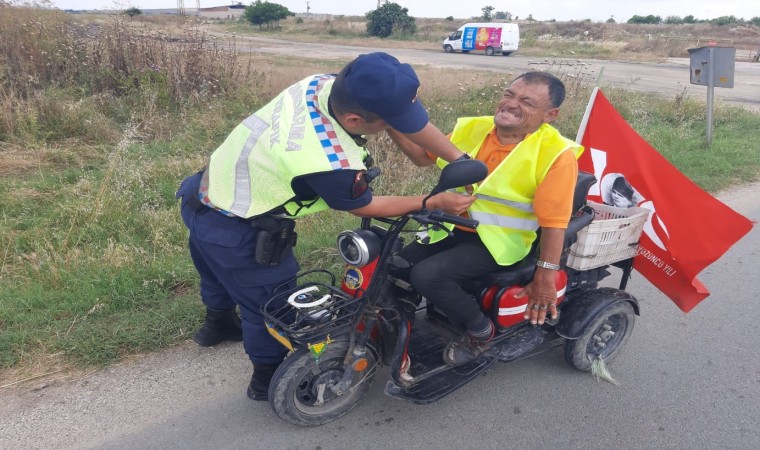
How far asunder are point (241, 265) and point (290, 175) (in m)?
0.58

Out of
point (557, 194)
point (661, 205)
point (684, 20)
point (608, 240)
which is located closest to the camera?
point (557, 194)

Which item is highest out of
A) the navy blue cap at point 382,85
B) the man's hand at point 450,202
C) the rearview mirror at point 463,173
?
the navy blue cap at point 382,85

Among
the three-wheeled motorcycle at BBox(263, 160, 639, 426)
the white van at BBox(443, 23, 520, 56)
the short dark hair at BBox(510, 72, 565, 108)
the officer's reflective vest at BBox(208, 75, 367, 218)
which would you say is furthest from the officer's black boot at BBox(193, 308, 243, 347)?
the white van at BBox(443, 23, 520, 56)

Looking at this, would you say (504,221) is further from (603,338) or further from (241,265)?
(241,265)

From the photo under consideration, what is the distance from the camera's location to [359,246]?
2.59m

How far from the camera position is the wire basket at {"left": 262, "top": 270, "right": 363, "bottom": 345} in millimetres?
2557

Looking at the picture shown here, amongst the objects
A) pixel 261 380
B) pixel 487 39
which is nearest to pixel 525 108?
pixel 261 380

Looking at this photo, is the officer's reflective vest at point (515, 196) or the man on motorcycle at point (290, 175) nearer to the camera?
the man on motorcycle at point (290, 175)

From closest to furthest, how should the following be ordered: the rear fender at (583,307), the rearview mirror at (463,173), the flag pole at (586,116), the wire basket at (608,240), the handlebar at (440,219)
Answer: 1. the rearview mirror at (463,173)
2. the handlebar at (440,219)
3. the wire basket at (608,240)
4. the rear fender at (583,307)
5. the flag pole at (586,116)

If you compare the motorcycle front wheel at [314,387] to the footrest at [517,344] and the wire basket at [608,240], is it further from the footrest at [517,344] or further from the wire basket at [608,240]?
the wire basket at [608,240]

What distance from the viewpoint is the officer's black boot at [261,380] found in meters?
2.95

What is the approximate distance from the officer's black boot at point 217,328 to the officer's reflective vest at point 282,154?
3.42 ft

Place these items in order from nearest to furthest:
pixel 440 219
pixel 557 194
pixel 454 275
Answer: pixel 440 219, pixel 557 194, pixel 454 275

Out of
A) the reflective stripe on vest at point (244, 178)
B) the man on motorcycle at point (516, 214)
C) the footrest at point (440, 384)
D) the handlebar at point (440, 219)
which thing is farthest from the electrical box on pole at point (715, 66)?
the reflective stripe on vest at point (244, 178)
